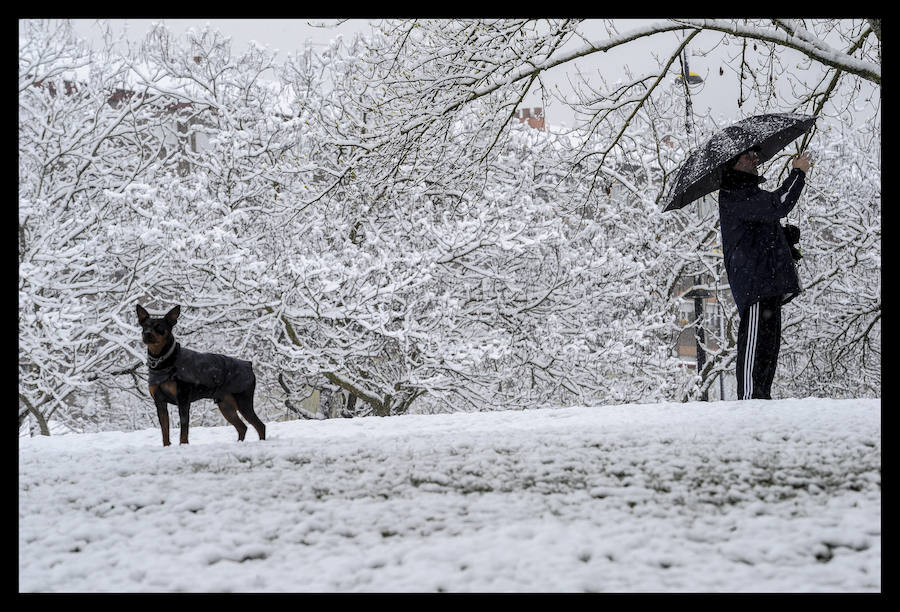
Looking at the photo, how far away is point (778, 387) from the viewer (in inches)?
784

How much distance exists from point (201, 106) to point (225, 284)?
189 inches

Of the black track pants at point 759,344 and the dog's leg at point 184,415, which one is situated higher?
the black track pants at point 759,344

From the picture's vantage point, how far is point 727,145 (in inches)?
251

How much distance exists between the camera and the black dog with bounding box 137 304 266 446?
549 centimetres

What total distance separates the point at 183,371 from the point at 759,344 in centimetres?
458

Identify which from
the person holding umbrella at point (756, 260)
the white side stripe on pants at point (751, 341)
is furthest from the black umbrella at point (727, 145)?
the white side stripe on pants at point (751, 341)

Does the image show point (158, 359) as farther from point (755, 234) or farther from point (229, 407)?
point (755, 234)

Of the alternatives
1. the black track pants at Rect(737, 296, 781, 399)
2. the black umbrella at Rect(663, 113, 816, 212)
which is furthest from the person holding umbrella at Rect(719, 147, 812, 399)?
the black umbrella at Rect(663, 113, 816, 212)

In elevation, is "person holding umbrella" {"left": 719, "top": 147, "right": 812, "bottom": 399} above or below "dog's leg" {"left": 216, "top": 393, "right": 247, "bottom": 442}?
above

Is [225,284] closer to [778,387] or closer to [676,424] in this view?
[676,424]

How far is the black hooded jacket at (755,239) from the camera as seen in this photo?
6.21 m

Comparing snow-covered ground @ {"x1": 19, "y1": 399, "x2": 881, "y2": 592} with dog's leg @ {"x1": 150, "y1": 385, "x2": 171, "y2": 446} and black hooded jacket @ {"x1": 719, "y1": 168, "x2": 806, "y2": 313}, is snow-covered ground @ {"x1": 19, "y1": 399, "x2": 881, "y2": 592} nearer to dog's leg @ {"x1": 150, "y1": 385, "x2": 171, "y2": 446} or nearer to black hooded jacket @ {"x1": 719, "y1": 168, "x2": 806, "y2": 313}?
dog's leg @ {"x1": 150, "y1": 385, "x2": 171, "y2": 446}

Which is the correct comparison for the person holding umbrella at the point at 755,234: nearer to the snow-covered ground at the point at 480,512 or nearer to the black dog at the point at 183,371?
the snow-covered ground at the point at 480,512
